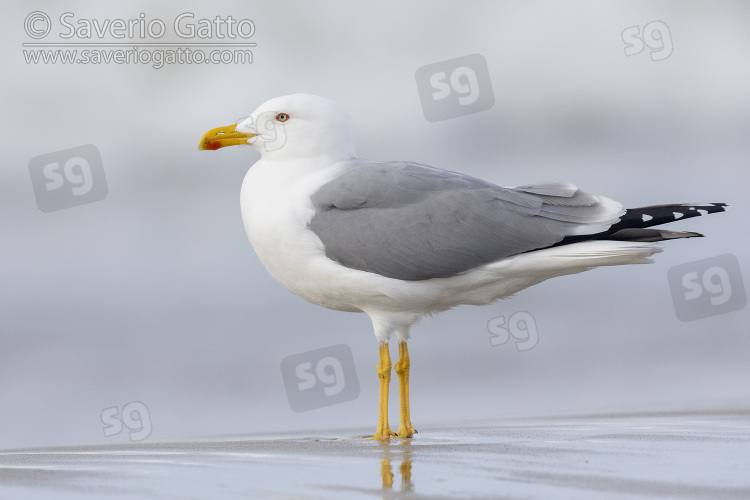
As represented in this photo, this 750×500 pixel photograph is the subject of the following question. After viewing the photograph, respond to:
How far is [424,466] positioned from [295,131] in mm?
2569

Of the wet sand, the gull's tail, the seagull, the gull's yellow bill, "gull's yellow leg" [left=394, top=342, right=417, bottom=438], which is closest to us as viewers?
the wet sand

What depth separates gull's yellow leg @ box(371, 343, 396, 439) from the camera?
211 inches

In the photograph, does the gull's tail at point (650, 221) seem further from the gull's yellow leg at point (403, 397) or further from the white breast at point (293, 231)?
the white breast at point (293, 231)

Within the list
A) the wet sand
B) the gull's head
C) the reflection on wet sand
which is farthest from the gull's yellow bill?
the reflection on wet sand

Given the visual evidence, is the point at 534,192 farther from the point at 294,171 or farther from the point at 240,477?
the point at 240,477

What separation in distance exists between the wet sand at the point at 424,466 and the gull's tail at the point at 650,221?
100 centimetres

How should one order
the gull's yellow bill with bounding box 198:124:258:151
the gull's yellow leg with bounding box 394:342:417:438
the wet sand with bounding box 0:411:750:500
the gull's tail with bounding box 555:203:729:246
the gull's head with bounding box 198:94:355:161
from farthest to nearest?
the gull's yellow bill with bounding box 198:124:258:151
the gull's head with bounding box 198:94:355:161
the gull's yellow leg with bounding box 394:342:417:438
the gull's tail with bounding box 555:203:729:246
the wet sand with bounding box 0:411:750:500

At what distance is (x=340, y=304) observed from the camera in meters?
5.63

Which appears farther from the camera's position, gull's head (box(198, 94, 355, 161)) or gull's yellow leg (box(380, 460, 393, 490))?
gull's head (box(198, 94, 355, 161))

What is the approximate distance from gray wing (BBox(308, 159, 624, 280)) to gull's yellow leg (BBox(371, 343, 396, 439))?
524 millimetres

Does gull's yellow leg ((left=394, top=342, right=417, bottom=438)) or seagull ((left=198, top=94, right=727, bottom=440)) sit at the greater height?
seagull ((left=198, top=94, right=727, bottom=440))

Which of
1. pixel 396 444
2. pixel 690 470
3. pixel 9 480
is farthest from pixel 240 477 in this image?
pixel 690 470

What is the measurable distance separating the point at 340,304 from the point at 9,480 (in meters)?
2.24

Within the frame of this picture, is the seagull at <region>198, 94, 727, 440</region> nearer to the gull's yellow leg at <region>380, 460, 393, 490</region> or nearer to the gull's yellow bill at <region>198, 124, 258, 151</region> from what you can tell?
the gull's yellow bill at <region>198, 124, 258, 151</region>
